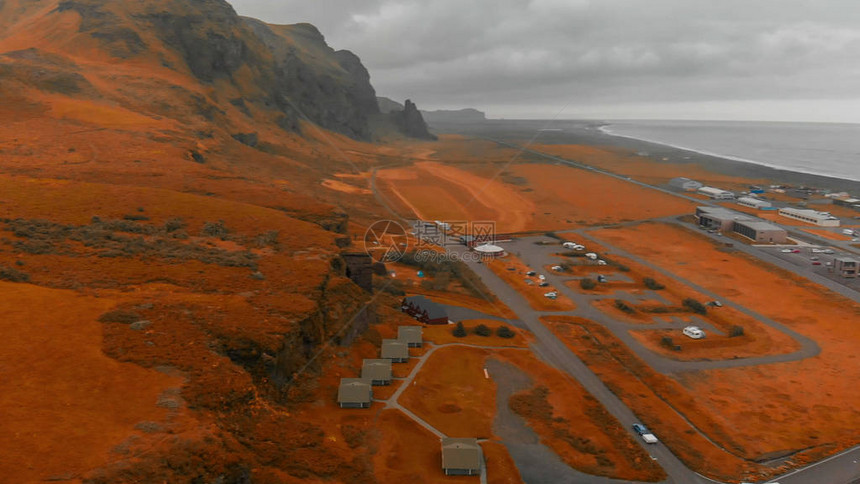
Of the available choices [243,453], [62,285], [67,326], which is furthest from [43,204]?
[243,453]

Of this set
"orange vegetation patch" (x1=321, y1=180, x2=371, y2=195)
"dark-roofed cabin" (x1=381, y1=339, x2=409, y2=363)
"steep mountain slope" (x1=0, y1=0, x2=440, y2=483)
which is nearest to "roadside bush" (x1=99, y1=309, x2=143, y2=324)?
"steep mountain slope" (x1=0, y1=0, x2=440, y2=483)

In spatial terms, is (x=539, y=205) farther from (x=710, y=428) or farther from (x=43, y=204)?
(x=43, y=204)

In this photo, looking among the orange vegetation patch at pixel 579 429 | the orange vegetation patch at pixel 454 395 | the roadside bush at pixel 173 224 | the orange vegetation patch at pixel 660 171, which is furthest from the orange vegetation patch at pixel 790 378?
the orange vegetation patch at pixel 660 171

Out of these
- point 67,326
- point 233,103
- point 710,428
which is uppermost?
point 233,103

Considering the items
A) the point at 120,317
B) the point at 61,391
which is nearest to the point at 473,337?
the point at 120,317

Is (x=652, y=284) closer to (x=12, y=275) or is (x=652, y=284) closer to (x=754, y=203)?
(x=12, y=275)
